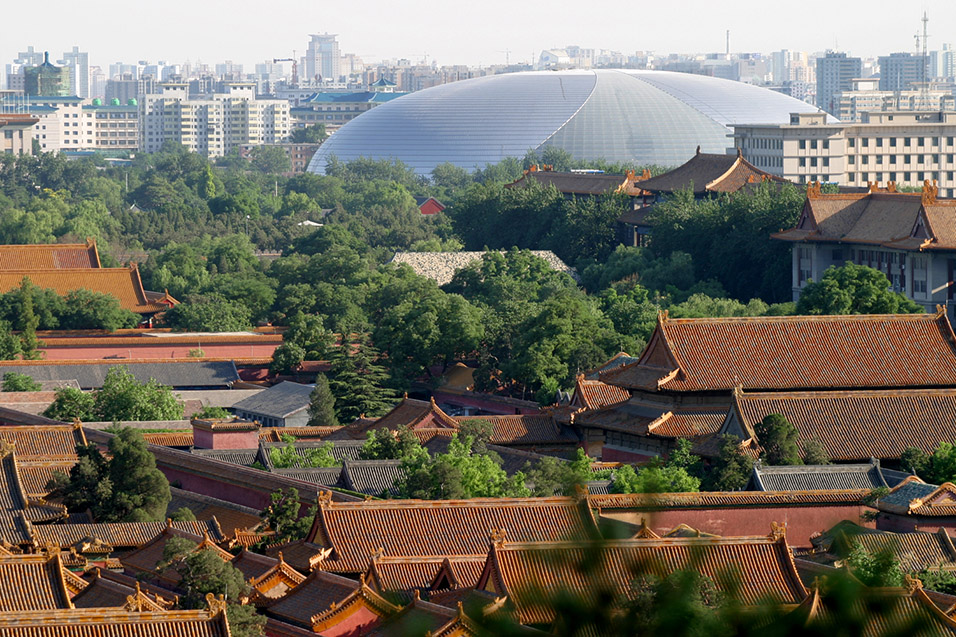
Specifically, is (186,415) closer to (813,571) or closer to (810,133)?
(813,571)

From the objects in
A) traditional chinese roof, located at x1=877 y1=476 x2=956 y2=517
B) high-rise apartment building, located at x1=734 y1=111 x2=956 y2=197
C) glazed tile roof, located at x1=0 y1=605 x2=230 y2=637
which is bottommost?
traditional chinese roof, located at x1=877 y1=476 x2=956 y2=517

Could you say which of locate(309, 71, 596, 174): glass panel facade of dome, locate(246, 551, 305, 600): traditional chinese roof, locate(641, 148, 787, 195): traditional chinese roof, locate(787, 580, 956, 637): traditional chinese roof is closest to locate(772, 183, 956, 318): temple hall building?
locate(641, 148, 787, 195): traditional chinese roof

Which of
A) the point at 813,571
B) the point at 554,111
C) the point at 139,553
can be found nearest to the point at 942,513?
the point at 813,571

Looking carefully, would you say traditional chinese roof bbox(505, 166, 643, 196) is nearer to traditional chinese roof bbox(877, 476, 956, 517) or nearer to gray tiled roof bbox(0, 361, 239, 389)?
gray tiled roof bbox(0, 361, 239, 389)

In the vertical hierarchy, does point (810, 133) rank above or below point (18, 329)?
above

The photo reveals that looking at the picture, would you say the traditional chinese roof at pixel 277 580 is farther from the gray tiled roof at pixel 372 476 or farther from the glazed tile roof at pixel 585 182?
the glazed tile roof at pixel 585 182

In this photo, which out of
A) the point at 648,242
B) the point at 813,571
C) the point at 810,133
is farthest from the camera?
the point at 810,133
